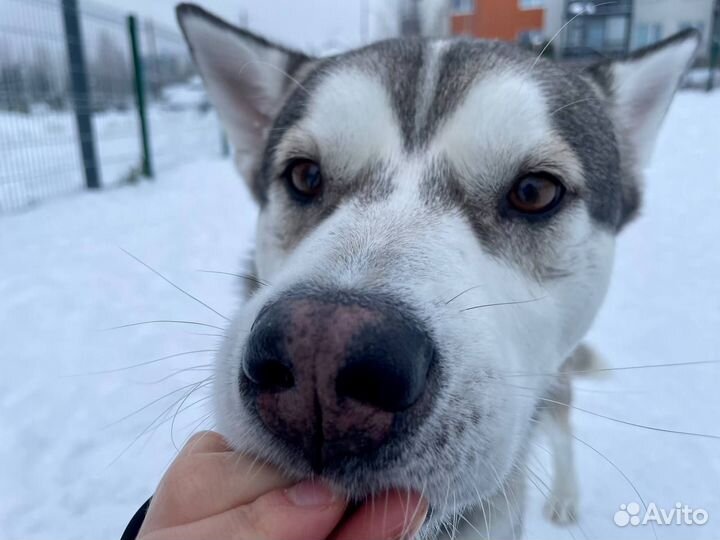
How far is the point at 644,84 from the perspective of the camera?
2.80 m

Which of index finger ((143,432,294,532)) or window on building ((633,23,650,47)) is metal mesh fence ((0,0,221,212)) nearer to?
index finger ((143,432,294,532))

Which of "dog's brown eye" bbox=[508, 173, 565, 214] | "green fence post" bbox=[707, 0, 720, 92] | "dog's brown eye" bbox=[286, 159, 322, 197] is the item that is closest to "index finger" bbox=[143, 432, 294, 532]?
"dog's brown eye" bbox=[286, 159, 322, 197]

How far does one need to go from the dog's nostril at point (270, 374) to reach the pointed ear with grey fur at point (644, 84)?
93.7 inches

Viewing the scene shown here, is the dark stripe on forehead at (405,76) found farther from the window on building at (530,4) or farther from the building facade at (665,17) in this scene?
the window on building at (530,4)

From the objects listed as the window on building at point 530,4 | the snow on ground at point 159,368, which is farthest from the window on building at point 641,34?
the snow on ground at point 159,368

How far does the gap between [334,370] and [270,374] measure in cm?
18

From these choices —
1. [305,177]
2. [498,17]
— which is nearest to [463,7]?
[498,17]

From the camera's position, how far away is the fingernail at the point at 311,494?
1264mm

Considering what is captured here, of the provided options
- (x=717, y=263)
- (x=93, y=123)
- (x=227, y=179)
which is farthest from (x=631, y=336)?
(x=227, y=179)

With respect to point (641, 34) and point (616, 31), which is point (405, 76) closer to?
point (641, 34)

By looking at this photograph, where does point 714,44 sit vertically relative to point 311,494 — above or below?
above

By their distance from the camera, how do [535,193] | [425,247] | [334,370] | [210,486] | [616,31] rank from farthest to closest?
[616,31] < [535,193] < [425,247] < [210,486] < [334,370]

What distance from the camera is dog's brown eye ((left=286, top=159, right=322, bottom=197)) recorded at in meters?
2.29

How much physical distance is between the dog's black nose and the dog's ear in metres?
1.95
